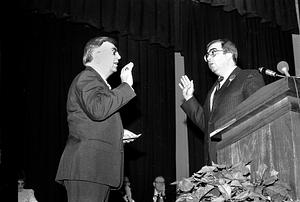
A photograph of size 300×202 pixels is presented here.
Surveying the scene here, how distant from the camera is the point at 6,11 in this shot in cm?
347

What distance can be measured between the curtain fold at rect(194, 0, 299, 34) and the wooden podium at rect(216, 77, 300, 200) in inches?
155

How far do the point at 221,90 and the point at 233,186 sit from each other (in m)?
1.56

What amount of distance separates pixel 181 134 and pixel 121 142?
460cm

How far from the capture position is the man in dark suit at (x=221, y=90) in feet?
9.78

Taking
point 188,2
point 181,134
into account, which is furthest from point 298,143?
point 181,134

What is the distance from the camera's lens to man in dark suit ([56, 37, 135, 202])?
242cm

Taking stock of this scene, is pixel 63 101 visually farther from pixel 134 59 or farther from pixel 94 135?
pixel 94 135

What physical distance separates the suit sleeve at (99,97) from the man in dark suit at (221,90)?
22.2 inches

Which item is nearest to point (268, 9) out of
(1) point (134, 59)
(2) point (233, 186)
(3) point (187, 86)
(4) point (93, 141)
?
(1) point (134, 59)

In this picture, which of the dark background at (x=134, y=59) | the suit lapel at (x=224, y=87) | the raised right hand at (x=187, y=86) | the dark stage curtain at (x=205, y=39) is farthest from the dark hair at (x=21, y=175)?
the suit lapel at (x=224, y=87)

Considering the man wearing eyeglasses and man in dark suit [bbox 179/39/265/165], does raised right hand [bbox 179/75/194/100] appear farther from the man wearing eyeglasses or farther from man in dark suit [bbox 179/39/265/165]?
the man wearing eyeglasses

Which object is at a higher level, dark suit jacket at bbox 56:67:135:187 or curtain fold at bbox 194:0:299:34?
curtain fold at bbox 194:0:299:34

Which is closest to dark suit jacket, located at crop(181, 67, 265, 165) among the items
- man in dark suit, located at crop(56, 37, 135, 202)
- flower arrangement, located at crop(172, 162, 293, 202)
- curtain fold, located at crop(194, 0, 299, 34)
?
man in dark suit, located at crop(56, 37, 135, 202)

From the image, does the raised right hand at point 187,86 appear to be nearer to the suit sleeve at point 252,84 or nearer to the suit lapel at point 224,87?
the suit lapel at point 224,87
